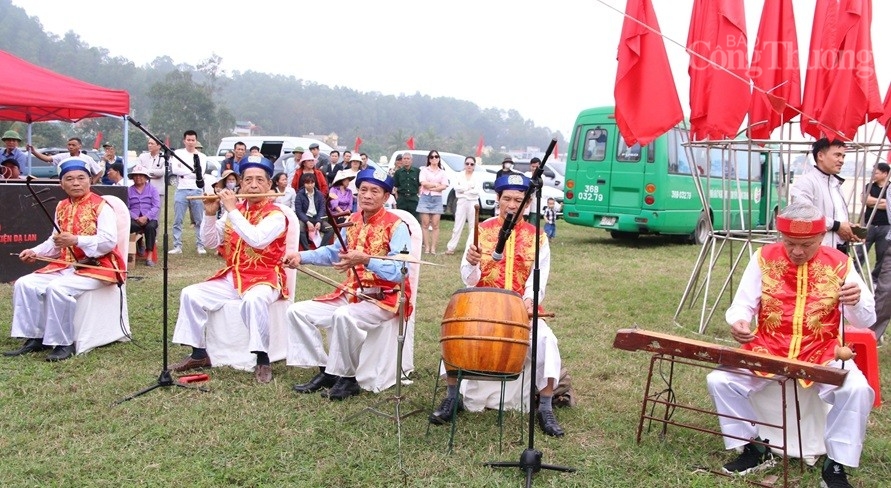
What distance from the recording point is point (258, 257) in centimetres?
617

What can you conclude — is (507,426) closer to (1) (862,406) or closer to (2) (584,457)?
(2) (584,457)

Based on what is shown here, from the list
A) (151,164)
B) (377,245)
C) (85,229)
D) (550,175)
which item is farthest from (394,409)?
(550,175)

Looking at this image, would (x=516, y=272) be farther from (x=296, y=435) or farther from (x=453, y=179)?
(x=453, y=179)

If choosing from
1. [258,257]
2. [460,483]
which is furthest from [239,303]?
[460,483]

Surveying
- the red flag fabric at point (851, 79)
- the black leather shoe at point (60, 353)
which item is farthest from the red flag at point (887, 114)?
the black leather shoe at point (60, 353)

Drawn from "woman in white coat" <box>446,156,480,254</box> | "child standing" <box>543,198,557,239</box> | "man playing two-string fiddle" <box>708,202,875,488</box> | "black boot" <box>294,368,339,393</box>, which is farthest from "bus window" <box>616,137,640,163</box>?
"man playing two-string fiddle" <box>708,202,875,488</box>

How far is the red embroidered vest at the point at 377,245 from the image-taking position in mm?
5641

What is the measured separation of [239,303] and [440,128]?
2783 inches

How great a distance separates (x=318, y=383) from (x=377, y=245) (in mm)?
1065

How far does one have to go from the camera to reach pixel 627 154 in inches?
596

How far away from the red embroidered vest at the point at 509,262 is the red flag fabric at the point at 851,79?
3231 millimetres

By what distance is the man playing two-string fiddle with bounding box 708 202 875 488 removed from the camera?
14.3ft

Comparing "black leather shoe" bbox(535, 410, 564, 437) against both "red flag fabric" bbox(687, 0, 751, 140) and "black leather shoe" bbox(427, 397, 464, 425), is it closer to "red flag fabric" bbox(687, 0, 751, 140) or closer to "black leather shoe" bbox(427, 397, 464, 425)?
"black leather shoe" bbox(427, 397, 464, 425)

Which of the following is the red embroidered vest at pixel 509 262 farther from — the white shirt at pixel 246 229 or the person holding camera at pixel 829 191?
the person holding camera at pixel 829 191
